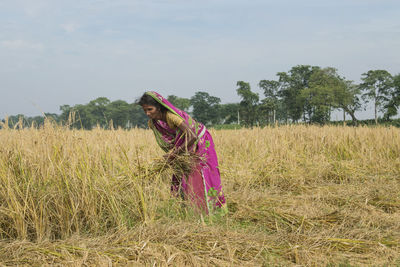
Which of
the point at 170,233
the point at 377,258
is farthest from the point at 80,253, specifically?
A: the point at 377,258

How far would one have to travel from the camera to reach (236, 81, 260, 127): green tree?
5375 centimetres

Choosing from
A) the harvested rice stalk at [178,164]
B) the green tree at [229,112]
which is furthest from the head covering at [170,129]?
the green tree at [229,112]

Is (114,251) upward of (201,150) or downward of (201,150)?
downward

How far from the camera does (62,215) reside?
2232mm

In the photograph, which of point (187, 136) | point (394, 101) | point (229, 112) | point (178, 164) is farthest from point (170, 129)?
point (229, 112)

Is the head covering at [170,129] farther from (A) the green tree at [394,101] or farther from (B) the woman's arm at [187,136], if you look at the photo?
(A) the green tree at [394,101]

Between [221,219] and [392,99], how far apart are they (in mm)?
48836

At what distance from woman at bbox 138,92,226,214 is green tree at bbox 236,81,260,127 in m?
51.3

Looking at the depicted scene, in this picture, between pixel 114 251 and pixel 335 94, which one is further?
pixel 335 94

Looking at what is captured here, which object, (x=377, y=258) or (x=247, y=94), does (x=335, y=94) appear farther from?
(x=377, y=258)

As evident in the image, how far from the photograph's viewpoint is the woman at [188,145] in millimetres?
2785

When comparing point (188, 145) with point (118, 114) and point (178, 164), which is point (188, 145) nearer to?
point (178, 164)

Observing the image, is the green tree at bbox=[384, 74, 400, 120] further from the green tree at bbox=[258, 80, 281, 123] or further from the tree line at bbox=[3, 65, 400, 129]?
the green tree at bbox=[258, 80, 281, 123]

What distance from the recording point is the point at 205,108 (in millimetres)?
64312
